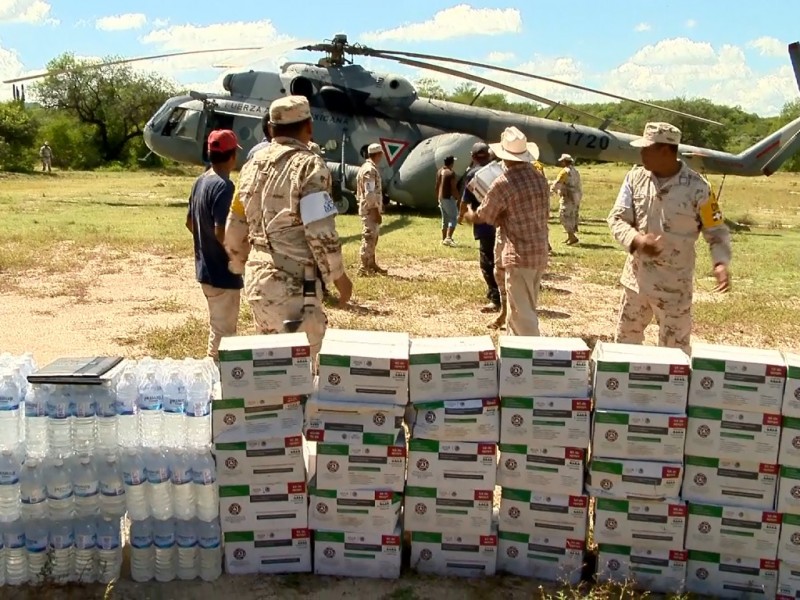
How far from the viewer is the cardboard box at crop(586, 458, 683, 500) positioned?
11.3 feet

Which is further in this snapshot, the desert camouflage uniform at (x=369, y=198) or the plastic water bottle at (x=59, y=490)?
the desert camouflage uniform at (x=369, y=198)

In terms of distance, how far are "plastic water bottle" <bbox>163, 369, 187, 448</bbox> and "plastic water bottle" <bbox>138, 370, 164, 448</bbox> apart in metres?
0.02

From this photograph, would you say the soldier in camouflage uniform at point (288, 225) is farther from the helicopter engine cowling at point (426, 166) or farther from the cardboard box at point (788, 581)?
the helicopter engine cowling at point (426, 166)

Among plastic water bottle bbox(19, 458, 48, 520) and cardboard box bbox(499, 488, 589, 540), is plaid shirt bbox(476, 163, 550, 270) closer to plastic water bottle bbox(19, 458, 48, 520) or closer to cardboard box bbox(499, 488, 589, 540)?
cardboard box bbox(499, 488, 589, 540)

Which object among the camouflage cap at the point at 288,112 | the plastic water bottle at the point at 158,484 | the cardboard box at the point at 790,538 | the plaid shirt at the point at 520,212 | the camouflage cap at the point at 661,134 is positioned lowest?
the cardboard box at the point at 790,538

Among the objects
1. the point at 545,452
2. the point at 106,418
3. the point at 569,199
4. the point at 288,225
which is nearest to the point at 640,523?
the point at 545,452

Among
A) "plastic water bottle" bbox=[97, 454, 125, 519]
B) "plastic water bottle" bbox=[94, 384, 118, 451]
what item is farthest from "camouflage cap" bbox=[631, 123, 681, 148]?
"plastic water bottle" bbox=[97, 454, 125, 519]

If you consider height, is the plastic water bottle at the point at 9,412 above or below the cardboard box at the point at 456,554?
above

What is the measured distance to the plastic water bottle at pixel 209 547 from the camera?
11.7ft

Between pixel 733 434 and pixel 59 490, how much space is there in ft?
9.57

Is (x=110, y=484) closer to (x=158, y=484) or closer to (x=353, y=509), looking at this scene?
(x=158, y=484)

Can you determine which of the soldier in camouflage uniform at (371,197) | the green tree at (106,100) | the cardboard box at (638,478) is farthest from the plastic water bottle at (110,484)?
the green tree at (106,100)

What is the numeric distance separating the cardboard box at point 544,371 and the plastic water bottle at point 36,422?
197 centimetres

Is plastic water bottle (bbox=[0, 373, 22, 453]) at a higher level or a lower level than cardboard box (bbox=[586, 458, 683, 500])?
higher
